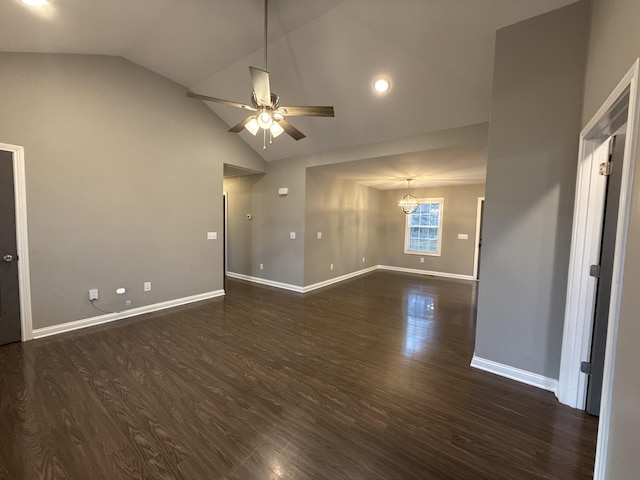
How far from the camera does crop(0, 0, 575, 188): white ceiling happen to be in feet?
7.57

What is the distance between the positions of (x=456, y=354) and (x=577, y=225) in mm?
1640

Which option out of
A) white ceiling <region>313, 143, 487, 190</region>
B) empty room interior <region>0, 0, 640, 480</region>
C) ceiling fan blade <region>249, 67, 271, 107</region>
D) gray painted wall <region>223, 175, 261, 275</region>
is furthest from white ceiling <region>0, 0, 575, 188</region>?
gray painted wall <region>223, 175, 261, 275</region>

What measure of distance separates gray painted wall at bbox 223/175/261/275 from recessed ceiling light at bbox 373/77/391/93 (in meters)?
3.26

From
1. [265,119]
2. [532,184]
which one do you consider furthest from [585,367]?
[265,119]

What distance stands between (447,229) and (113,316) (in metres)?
7.11

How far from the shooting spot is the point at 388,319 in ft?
12.3

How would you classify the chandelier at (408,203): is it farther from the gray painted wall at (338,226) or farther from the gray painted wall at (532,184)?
the gray painted wall at (532,184)

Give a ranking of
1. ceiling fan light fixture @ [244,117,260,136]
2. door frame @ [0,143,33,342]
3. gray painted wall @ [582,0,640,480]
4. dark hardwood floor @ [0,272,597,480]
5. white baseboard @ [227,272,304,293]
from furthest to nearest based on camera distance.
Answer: white baseboard @ [227,272,304,293] → door frame @ [0,143,33,342] → ceiling fan light fixture @ [244,117,260,136] → dark hardwood floor @ [0,272,597,480] → gray painted wall @ [582,0,640,480]

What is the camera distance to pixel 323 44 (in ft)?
9.37

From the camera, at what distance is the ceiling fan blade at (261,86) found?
1989 millimetres

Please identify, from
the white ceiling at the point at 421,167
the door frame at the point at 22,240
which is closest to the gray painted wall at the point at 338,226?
the white ceiling at the point at 421,167

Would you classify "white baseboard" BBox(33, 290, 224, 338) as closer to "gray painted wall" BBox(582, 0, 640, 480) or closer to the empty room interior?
the empty room interior

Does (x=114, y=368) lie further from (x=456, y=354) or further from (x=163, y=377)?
(x=456, y=354)

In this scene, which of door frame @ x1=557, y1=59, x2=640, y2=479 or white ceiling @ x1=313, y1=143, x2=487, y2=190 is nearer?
door frame @ x1=557, y1=59, x2=640, y2=479
